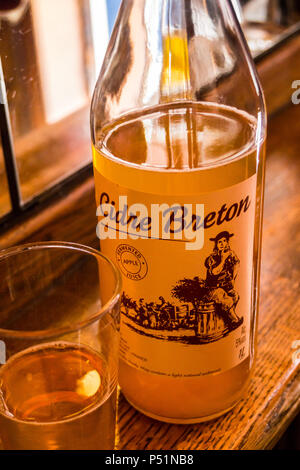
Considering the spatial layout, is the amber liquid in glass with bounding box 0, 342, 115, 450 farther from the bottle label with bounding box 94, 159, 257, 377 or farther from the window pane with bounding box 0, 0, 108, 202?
the window pane with bounding box 0, 0, 108, 202

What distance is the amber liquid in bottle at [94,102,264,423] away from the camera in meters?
0.44

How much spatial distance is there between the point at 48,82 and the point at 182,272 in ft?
1.09

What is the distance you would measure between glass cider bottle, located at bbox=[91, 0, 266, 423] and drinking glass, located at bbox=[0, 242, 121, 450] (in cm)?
3

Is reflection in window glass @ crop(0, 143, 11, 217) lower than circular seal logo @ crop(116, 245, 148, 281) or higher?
lower

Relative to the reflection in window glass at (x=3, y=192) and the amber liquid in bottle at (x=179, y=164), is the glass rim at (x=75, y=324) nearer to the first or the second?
the amber liquid in bottle at (x=179, y=164)

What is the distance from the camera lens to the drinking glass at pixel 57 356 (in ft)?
1.33

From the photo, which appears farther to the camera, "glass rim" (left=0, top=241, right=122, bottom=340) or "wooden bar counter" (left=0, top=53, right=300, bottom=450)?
"wooden bar counter" (left=0, top=53, right=300, bottom=450)

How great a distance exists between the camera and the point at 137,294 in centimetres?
45

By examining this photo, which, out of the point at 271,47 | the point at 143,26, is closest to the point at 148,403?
the point at 143,26

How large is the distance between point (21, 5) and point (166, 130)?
18cm

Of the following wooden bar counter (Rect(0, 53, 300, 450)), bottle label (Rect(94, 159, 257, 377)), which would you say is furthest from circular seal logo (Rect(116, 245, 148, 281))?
wooden bar counter (Rect(0, 53, 300, 450))

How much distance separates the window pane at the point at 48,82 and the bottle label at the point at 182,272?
0.17m

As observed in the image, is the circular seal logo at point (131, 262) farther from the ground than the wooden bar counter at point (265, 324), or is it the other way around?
the circular seal logo at point (131, 262)

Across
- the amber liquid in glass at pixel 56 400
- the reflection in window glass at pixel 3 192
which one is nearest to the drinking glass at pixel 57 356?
the amber liquid in glass at pixel 56 400
